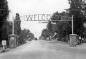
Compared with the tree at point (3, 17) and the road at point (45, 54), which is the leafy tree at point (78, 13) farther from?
the road at point (45, 54)

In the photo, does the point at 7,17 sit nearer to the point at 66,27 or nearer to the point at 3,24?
the point at 3,24

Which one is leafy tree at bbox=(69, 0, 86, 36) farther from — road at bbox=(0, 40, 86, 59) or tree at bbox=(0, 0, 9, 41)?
road at bbox=(0, 40, 86, 59)

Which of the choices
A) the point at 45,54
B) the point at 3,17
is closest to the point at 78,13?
the point at 3,17

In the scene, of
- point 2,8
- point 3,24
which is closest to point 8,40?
point 3,24

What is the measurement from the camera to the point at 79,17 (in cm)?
4878

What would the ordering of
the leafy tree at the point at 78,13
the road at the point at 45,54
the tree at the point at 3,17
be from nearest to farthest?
the road at the point at 45,54 < the tree at the point at 3,17 < the leafy tree at the point at 78,13

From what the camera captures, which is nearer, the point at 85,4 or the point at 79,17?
the point at 85,4

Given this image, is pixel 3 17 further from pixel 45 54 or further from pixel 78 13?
pixel 78 13

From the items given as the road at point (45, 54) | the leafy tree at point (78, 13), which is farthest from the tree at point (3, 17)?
the leafy tree at point (78, 13)

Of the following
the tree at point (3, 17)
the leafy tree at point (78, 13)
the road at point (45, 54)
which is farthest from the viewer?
the leafy tree at point (78, 13)

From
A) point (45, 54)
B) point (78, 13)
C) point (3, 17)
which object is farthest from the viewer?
point (78, 13)

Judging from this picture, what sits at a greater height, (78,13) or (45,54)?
(78,13)

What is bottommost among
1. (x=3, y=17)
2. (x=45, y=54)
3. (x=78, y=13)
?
(x=45, y=54)

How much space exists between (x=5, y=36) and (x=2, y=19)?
3.69 m
